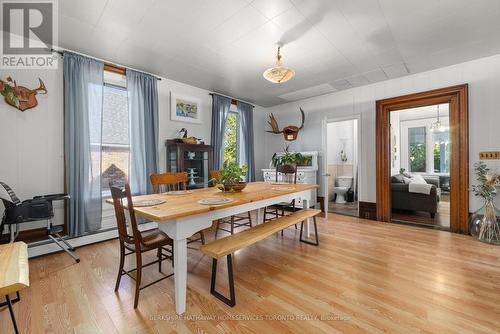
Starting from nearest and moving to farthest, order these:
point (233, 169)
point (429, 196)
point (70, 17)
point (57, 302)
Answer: point (57, 302) → point (70, 17) → point (233, 169) → point (429, 196)

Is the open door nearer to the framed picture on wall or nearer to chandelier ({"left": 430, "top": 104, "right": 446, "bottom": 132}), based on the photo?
the framed picture on wall

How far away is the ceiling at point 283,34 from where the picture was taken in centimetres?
208

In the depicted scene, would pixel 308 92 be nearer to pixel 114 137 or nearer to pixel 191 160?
pixel 191 160

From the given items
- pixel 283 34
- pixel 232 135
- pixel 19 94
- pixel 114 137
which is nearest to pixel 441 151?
pixel 232 135

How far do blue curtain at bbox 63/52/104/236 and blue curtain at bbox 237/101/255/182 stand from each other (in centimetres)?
280

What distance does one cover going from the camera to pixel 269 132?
5727 mm

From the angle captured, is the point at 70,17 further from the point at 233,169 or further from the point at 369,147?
the point at 369,147

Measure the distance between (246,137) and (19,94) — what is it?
3704 mm

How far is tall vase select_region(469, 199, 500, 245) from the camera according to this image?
2.98 metres

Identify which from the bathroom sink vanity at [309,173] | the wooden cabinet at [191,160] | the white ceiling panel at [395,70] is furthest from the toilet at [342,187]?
the wooden cabinet at [191,160]

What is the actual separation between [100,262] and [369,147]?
15.2ft

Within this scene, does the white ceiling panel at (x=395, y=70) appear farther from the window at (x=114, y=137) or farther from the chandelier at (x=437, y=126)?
the window at (x=114, y=137)

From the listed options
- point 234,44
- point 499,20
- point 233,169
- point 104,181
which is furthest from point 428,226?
point 104,181

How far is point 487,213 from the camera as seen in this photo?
303 cm
